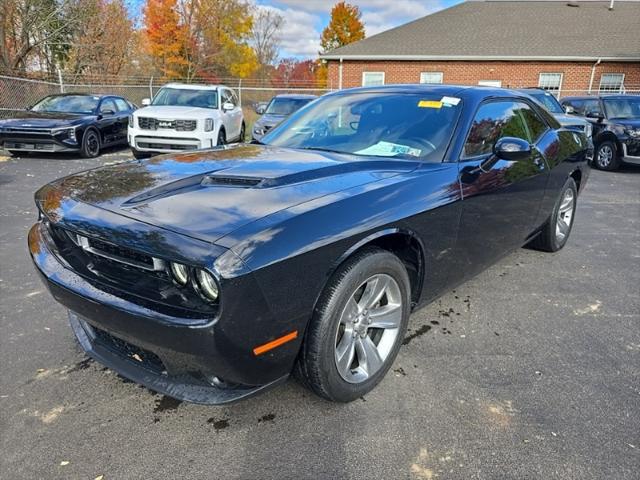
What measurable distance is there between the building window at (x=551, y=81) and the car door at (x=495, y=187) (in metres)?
22.8

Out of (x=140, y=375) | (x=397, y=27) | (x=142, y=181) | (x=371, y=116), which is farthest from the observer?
(x=397, y=27)

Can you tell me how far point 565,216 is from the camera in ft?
16.0

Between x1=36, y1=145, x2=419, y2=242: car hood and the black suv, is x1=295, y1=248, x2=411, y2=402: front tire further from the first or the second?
the black suv

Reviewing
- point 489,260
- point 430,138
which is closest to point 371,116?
point 430,138

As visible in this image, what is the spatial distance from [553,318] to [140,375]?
2.82 meters

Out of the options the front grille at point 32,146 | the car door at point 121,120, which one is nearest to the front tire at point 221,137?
the car door at point 121,120

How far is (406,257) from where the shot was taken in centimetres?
261

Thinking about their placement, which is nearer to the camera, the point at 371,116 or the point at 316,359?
the point at 316,359

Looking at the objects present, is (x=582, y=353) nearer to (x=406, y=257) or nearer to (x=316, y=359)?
(x=406, y=257)

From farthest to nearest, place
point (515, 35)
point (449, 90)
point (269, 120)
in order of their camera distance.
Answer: point (515, 35)
point (269, 120)
point (449, 90)

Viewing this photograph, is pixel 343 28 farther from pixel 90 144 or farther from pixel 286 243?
pixel 286 243

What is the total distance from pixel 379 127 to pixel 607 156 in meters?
9.79

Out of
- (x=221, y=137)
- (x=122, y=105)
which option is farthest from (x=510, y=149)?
(x=122, y=105)

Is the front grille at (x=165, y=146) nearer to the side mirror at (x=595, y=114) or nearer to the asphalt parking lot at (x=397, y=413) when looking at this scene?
the asphalt parking lot at (x=397, y=413)
